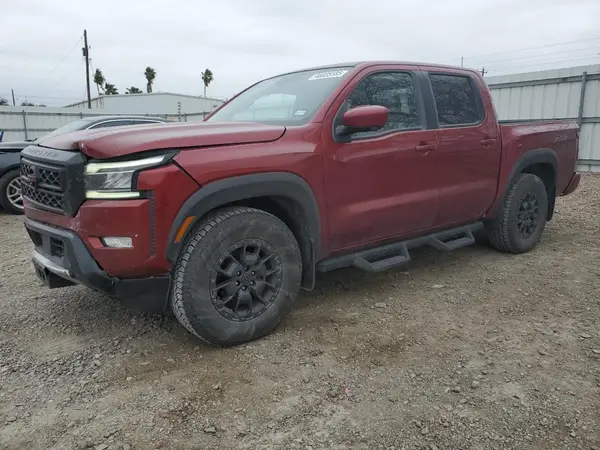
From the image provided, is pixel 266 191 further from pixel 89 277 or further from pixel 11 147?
pixel 11 147

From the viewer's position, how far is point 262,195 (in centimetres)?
307

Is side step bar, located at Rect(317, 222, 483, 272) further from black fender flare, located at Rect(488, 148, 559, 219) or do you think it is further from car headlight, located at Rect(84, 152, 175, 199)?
car headlight, located at Rect(84, 152, 175, 199)

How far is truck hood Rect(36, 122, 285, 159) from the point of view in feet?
8.66

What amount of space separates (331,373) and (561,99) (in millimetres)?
11046

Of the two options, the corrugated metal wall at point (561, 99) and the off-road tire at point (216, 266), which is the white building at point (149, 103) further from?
the off-road tire at point (216, 266)

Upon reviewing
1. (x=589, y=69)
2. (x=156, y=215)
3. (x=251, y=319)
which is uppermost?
(x=589, y=69)

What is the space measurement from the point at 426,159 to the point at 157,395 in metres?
2.66

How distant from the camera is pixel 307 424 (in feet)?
7.62

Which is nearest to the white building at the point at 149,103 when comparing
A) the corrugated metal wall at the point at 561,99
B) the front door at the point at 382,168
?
the corrugated metal wall at the point at 561,99

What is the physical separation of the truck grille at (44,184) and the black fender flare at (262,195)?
27.8 inches

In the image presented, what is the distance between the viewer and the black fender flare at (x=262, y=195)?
275cm

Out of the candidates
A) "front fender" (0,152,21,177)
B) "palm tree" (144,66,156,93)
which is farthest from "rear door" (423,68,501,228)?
"palm tree" (144,66,156,93)

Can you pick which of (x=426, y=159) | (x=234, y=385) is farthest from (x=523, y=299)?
(x=234, y=385)

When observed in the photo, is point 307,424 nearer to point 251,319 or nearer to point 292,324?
point 251,319
